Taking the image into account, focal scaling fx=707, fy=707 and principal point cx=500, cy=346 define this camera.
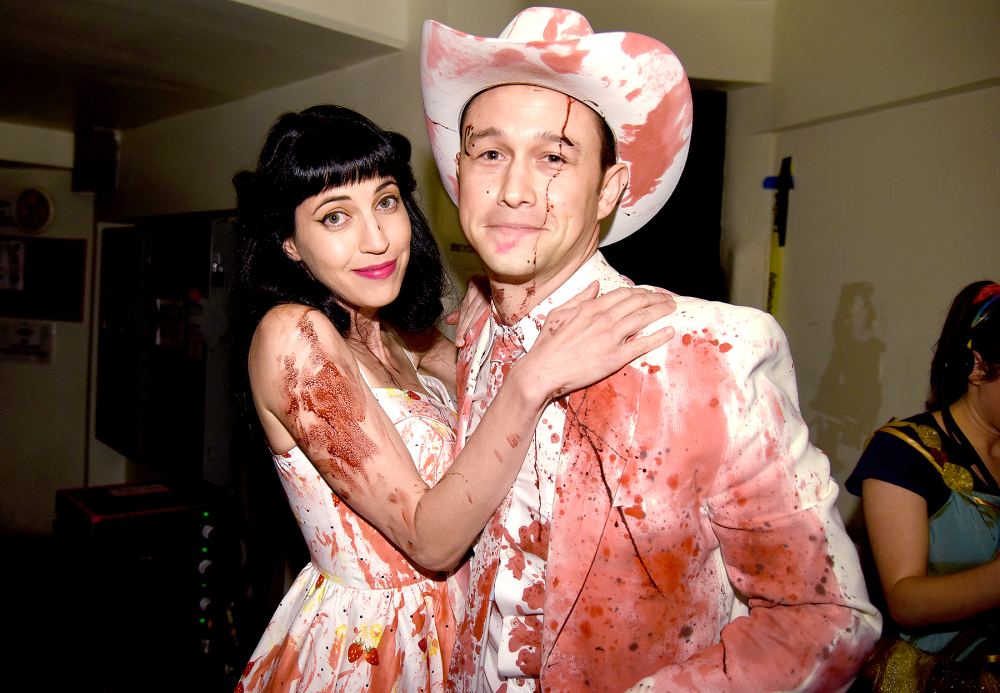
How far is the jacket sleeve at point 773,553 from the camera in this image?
3.01ft

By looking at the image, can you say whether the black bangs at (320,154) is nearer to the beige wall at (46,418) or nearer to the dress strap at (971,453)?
the dress strap at (971,453)

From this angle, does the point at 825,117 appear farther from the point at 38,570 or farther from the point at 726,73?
the point at 38,570

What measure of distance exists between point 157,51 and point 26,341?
322cm

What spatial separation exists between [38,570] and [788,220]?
480 centimetres

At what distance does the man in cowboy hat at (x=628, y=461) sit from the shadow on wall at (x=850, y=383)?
1.57 meters

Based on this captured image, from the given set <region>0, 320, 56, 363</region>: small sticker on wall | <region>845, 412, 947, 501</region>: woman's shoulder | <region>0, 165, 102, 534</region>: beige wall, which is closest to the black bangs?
<region>845, 412, 947, 501</region>: woman's shoulder

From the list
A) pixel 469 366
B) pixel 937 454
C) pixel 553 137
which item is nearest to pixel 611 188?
pixel 553 137

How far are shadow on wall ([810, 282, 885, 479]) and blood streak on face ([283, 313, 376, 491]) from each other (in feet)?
6.08

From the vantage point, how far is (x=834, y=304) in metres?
2.52

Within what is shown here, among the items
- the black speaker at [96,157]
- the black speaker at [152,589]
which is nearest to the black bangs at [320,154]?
the black speaker at [152,589]

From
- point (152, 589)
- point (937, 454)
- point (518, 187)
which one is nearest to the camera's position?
point (518, 187)

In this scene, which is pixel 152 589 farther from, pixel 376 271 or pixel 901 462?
pixel 901 462

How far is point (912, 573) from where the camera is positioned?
4.96ft

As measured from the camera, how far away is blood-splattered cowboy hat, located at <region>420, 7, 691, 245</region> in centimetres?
100
